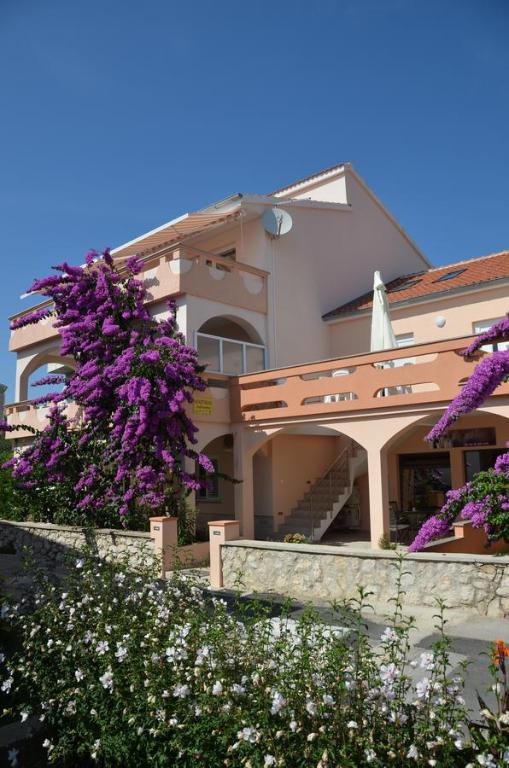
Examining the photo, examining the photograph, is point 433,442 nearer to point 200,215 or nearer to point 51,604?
point 51,604

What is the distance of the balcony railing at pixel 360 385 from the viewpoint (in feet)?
41.9

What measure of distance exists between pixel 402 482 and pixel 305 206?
8.95m

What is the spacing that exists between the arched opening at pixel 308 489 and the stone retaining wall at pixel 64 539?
4.92 meters

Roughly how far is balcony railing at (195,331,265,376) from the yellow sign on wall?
134cm

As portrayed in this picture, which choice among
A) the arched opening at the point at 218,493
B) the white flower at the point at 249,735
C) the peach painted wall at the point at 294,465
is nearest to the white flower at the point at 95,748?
the white flower at the point at 249,735

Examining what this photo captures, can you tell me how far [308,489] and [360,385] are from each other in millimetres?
5484

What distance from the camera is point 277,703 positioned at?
3371 mm

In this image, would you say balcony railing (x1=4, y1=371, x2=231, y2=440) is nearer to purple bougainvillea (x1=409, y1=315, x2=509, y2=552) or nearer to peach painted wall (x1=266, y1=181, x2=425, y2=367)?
peach painted wall (x1=266, y1=181, x2=425, y2=367)

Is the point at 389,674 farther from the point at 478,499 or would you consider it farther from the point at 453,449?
the point at 453,449

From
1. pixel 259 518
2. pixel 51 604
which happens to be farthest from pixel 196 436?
pixel 51 604

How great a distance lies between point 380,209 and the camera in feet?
74.7

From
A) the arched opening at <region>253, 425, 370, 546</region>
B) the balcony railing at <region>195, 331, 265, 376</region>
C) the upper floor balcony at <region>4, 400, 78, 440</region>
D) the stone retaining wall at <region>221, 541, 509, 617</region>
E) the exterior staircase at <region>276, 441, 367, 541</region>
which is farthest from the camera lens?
the upper floor balcony at <region>4, 400, 78, 440</region>

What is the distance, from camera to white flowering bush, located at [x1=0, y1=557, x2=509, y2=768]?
3.32 metres

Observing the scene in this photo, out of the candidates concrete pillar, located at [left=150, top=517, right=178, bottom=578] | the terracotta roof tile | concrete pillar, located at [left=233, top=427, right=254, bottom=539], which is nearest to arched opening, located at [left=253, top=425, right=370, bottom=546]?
concrete pillar, located at [left=233, top=427, right=254, bottom=539]
